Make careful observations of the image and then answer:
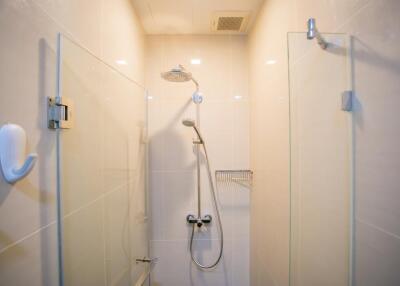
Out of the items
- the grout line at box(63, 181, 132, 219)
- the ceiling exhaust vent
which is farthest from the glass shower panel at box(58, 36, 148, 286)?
the ceiling exhaust vent

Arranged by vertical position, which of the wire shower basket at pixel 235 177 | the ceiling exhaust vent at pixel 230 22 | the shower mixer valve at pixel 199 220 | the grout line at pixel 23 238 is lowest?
the shower mixer valve at pixel 199 220

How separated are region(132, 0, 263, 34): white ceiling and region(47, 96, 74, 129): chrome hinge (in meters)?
1.05

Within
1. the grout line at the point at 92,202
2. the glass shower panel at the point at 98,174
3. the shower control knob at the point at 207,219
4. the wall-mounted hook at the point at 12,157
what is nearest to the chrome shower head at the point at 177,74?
the glass shower panel at the point at 98,174

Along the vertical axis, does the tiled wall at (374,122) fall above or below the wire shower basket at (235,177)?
above

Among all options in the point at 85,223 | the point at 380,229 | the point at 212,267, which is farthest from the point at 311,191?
the point at 212,267

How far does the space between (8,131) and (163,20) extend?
1399mm

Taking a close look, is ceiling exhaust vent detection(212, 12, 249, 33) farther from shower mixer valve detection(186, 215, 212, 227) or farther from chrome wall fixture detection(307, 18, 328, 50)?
shower mixer valve detection(186, 215, 212, 227)

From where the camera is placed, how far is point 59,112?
2.07ft

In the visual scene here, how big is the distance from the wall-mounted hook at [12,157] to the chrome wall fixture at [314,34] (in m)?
0.86

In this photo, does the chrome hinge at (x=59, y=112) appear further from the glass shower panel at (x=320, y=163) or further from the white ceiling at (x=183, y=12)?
the white ceiling at (x=183, y=12)

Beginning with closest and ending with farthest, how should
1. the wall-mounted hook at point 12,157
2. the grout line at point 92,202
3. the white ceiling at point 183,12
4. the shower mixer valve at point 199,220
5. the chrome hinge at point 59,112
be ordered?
1. the wall-mounted hook at point 12,157
2. the chrome hinge at point 59,112
3. the grout line at point 92,202
4. the white ceiling at point 183,12
5. the shower mixer valve at point 199,220

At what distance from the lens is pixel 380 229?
50 cm

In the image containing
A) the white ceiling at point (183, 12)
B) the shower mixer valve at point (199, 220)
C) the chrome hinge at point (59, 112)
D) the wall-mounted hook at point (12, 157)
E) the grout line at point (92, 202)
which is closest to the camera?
the wall-mounted hook at point (12, 157)

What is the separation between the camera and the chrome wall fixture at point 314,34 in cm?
67
